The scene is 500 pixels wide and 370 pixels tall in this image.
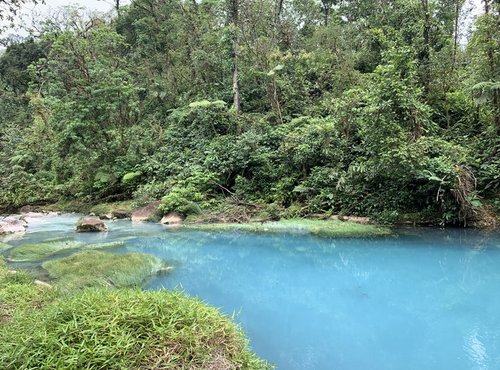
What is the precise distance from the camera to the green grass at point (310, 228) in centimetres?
1014

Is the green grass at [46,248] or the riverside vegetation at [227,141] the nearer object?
the riverside vegetation at [227,141]

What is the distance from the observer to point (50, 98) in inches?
658

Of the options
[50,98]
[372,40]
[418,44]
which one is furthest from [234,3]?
[50,98]

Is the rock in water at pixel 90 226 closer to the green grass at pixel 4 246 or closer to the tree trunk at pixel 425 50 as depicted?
the green grass at pixel 4 246

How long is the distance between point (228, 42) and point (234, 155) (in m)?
5.86

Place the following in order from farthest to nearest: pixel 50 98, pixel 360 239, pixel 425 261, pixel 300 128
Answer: pixel 50 98 < pixel 300 128 < pixel 360 239 < pixel 425 261

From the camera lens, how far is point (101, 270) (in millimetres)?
6516

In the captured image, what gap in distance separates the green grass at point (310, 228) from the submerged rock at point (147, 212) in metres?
1.98

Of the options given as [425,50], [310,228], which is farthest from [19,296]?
[425,50]

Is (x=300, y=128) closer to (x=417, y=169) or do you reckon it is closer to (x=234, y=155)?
(x=234, y=155)

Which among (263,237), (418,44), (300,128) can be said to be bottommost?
(263,237)

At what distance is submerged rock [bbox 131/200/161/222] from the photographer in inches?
542

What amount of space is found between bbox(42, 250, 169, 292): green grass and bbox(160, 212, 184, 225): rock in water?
5.32 m

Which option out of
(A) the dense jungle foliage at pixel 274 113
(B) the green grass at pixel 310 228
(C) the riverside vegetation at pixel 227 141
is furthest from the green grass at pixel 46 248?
(A) the dense jungle foliage at pixel 274 113
